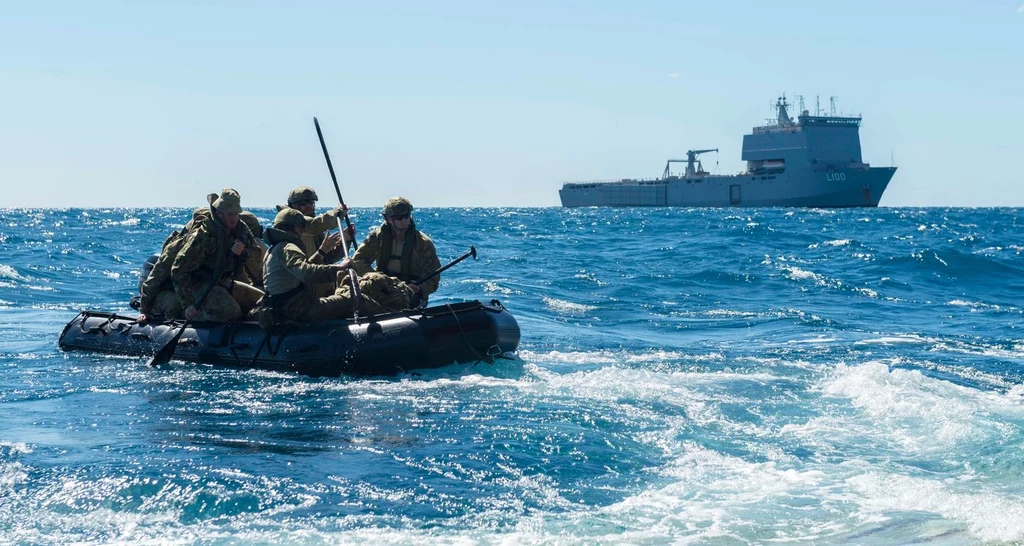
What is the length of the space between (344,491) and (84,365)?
22.8ft

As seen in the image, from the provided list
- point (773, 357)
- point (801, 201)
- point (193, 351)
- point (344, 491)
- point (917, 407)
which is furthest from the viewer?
point (801, 201)

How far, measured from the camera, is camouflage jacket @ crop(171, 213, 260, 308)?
42.0 feet

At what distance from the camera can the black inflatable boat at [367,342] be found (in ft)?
39.1

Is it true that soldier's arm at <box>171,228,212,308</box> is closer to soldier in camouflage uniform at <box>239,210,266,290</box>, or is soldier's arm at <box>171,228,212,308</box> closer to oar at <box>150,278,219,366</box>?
oar at <box>150,278,219,366</box>

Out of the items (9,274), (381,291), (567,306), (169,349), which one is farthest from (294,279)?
(9,274)

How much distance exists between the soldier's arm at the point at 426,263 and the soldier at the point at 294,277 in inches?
42.4

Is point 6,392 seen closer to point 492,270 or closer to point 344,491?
point 344,491

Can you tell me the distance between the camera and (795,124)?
390 ft

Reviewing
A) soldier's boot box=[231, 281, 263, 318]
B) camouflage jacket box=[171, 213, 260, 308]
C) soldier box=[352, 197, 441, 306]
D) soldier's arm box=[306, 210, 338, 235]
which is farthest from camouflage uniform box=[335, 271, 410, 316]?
camouflage jacket box=[171, 213, 260, 308]

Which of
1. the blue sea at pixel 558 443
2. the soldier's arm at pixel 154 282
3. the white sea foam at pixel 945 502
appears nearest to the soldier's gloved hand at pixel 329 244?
the blue sea at pixel 558 443

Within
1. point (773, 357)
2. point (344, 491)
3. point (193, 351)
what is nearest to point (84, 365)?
point (193, 351)

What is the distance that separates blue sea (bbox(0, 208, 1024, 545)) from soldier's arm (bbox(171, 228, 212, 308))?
0.89 m

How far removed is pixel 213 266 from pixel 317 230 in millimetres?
1307

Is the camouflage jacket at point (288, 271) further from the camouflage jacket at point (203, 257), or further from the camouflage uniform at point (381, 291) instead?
the camouflage jacket at point (203, 257)
